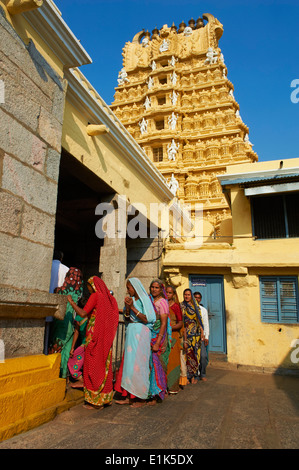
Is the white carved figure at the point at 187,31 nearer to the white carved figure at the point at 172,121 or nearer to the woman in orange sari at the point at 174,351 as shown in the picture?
the white carved figure at the point at 172,121

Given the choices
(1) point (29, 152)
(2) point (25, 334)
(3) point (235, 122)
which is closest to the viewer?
(2) point (25, 334)

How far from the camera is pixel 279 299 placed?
8.00 m

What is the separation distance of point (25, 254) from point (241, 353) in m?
6.70

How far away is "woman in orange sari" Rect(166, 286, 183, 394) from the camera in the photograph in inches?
181

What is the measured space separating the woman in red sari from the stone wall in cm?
63

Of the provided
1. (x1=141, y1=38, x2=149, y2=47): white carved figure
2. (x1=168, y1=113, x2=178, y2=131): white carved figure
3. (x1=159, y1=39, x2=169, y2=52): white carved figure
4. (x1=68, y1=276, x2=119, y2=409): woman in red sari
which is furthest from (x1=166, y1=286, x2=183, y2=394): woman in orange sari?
(x1=141, y1=38, x2=149, y2=47): white carved figure

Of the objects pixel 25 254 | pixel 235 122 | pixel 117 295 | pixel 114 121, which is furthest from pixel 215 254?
pixel 235 122

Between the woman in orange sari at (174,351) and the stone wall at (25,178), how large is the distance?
7.19ft

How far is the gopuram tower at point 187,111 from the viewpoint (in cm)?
1939

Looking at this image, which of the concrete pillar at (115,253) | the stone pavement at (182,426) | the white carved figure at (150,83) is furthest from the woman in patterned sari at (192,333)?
the white carved figure at (150,83)

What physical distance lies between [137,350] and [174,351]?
3.61 feet

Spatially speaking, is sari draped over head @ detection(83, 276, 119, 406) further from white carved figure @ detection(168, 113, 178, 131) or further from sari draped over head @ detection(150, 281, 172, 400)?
white carved figure @ detection(168, 113, 178, 131)
